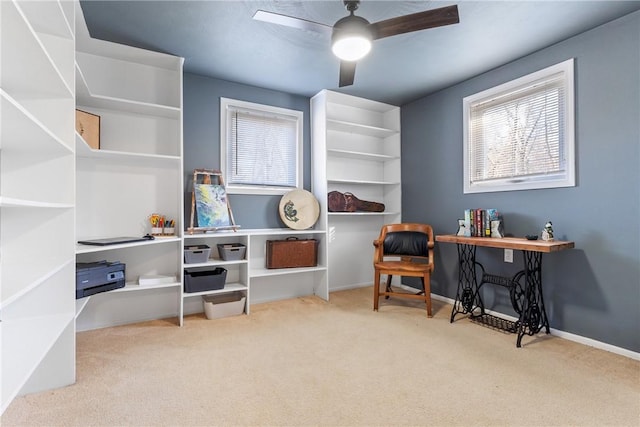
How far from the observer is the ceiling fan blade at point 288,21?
5.82 feet

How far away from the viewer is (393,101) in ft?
13.1

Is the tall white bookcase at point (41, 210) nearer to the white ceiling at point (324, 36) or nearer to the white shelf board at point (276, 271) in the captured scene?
the white ceiling at point (324, 36)

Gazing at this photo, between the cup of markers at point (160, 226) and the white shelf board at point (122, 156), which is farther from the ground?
the white shelf board at point (122, 156)

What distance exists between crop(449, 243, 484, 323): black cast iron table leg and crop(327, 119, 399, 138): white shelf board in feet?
5.84

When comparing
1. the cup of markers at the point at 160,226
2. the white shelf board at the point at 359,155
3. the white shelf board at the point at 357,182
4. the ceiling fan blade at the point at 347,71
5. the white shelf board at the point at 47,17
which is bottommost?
the cup of markers at the point at 160,226

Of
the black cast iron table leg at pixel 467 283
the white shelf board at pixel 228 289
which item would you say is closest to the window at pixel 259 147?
the white shelf board at pixel 228 289

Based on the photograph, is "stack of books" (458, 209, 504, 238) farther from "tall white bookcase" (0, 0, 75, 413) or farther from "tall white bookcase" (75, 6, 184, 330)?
"tall white bookcase" (0, 0, 75, 413)

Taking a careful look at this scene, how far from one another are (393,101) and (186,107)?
2499 mm

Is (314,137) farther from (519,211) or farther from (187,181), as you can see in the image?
(519,211)

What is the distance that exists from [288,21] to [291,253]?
2.26 metres

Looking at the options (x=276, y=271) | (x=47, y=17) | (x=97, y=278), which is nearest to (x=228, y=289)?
(x=276, y=271)

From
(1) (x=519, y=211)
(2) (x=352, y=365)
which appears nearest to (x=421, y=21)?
(1) (x=519, y=211)

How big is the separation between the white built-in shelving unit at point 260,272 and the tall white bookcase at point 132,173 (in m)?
0.31

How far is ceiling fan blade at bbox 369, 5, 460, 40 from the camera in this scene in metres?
1.74
